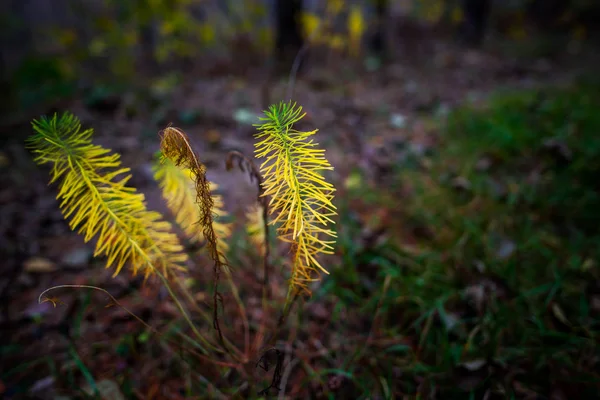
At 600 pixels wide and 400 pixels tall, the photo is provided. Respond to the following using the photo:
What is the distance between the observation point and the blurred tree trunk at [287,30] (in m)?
5.31

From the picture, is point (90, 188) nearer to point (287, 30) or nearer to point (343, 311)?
point (343, 311)

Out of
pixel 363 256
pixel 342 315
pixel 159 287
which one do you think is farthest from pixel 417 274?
pixel 159 287

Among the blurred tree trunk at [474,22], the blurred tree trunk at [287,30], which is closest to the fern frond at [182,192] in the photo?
the blurred tree trunk at [287,30]

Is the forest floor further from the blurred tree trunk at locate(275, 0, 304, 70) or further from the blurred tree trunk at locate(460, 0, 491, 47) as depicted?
the blurred tree trunk at locate(460, 0, 491, 47)

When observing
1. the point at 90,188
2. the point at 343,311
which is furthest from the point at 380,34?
the point at 90,188

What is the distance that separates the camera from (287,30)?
536 cm

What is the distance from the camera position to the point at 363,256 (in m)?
1.84

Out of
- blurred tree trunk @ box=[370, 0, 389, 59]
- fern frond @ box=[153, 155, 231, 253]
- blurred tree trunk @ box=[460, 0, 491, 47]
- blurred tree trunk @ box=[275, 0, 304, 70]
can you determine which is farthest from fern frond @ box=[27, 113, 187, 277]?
blurred tree trunk @ box=[460, 0, 491, 47]

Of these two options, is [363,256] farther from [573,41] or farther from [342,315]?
[573,41]

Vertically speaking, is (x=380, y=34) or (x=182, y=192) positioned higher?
(x=380, y=34)

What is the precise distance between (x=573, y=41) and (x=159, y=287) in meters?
11.3

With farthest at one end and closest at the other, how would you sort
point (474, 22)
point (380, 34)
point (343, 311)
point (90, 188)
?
1. point (474, 22)
2. point (380, 34)
3. point (343, 311)
4. point (90, 188)

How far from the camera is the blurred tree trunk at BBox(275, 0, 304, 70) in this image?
5.31 metres

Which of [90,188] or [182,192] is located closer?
[90,188]
